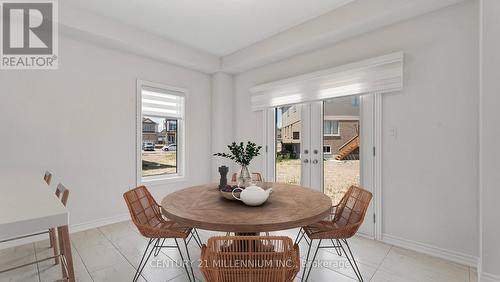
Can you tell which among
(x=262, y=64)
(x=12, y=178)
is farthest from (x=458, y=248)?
(x=12, y=178)

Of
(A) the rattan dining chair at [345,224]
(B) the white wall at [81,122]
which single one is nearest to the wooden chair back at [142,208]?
(A) the rattan dining chair at [345,224]

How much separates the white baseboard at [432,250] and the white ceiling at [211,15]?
9.36 ft

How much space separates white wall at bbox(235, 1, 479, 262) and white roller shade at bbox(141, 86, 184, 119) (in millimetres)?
3035

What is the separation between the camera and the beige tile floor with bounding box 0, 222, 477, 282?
208cm

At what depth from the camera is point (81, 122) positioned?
315 centimetres

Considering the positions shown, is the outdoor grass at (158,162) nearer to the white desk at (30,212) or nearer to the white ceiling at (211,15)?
the white ceiling at (211,15)

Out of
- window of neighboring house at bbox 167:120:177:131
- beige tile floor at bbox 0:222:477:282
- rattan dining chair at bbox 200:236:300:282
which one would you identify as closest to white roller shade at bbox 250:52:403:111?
window of neighboring house at bbox 167:120:177:131

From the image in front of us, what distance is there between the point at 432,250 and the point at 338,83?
217 centimetres

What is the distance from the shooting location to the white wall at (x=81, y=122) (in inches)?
108

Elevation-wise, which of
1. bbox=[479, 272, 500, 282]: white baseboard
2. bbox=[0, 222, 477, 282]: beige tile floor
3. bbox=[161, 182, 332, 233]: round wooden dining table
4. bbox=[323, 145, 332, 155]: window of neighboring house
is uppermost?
bbox=[323, 145, 332, 155]: window of neighboring house

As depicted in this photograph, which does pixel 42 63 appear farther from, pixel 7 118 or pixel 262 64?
pixel 262 64

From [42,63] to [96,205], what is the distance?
Result: 76.9 inches

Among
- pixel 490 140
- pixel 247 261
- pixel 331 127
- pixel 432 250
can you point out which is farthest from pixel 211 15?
pixel 432 250

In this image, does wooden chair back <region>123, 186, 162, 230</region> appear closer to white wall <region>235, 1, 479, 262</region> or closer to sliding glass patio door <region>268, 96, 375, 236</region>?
sliding glass patio door <region>268, 96, 375, 236</region>
